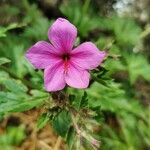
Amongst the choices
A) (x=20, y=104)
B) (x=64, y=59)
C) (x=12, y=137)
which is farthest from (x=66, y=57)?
(x=12, y=137)

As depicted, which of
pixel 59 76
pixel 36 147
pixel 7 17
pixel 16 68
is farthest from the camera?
pixel 7 17

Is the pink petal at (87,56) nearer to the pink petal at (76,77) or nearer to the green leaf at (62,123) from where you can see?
the pink petal at (76,77)

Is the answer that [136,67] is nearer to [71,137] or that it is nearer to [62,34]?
[71,137]

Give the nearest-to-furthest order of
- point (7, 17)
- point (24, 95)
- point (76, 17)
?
point (24, 95), point (76, 17), point (7, 17)

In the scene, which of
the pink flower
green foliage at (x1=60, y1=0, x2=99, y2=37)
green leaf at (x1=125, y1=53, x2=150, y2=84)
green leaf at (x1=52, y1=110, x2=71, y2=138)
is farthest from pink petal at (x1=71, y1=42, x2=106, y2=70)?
green foliage at (x1=60, y1=0, x2=99, y2=37)

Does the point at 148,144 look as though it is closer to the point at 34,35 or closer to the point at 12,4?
the point at 34,35

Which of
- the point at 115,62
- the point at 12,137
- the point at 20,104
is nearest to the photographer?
the point at 20,104

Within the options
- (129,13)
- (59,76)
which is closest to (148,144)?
(129,13)
